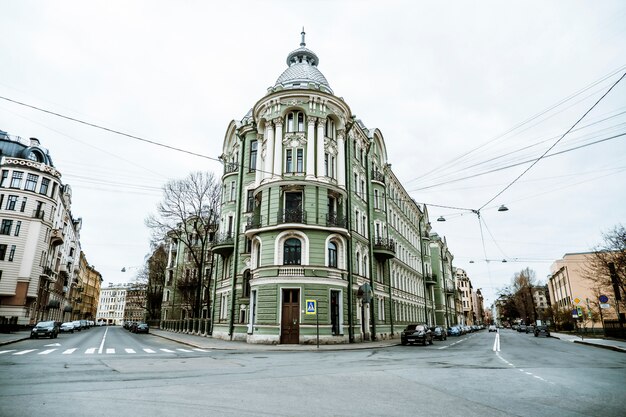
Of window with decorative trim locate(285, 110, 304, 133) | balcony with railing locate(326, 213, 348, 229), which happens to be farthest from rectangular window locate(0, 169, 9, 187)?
balcony with railing locate(326, 213, 348, 229)

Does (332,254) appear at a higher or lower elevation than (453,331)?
higher

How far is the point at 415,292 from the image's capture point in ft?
169

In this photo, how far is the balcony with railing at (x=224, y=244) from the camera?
106 ft

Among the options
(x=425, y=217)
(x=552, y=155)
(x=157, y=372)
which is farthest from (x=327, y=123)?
(x=425, y=217)

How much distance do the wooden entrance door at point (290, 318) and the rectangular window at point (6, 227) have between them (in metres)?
41.2

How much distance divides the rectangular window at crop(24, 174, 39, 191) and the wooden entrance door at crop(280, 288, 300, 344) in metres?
41.9

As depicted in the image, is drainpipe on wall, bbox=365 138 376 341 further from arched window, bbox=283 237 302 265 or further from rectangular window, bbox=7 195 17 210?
rectangular window, bbox=7 195 17 210

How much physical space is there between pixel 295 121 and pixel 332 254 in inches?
422

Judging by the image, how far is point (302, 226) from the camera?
2662 centimetres

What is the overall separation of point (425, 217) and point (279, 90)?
42525mm

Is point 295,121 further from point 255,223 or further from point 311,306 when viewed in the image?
point 311,306

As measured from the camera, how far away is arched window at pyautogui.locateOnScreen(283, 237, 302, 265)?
26797 mm

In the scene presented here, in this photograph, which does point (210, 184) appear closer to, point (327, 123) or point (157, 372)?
point (327, 123)

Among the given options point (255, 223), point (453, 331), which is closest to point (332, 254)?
point (255, 223)
